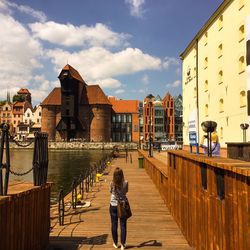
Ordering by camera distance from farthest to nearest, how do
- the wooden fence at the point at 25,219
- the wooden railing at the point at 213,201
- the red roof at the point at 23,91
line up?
the red roof at the point at 23,91 < the wooden fence at the point at 25,219 < the wooden railing at the point at 213,201

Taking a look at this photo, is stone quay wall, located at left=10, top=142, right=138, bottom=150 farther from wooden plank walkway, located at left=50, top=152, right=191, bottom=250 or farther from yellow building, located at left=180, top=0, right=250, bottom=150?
wooden plank walkway, located at left=50, top=152, right=191, bottom=250

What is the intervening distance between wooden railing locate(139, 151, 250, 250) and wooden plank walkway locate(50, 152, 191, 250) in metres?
0.60

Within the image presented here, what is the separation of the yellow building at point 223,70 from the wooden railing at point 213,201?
1160 centimetres

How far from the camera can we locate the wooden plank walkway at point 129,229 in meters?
7.42

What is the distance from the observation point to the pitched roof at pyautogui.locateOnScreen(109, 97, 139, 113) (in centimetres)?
10691

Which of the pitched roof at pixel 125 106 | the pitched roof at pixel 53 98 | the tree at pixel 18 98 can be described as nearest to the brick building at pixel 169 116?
the pitched roof at pixel 125 106

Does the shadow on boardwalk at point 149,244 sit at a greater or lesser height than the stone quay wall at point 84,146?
lesser

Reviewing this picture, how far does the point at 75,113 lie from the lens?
97688 mm

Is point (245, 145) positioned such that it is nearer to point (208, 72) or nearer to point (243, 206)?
point (243, 206)

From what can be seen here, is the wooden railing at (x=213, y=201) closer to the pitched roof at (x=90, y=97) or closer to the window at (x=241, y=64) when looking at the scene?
the window at (x=241, y=64)

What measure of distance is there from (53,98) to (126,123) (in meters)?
26.1

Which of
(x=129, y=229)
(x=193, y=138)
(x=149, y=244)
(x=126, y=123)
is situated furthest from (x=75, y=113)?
(x=193, y=138)

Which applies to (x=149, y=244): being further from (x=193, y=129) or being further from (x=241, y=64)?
(x=241, y=64)

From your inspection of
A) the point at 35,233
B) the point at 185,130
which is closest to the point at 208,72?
the point at 185,130
